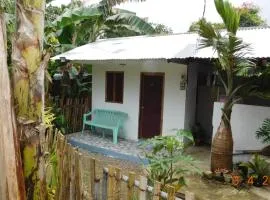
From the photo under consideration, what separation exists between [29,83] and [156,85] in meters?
7.94

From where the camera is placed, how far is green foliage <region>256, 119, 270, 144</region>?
23.2 ft

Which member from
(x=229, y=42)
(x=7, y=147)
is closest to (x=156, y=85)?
(x=229, y=42)

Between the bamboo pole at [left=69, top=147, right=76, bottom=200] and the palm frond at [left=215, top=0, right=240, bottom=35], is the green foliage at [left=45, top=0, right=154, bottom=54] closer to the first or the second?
the palm frond at [left=215, top=0, right=240, bottom=35]

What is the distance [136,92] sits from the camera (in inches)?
417

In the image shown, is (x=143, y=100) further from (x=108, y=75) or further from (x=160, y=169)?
(x=160, y=169)

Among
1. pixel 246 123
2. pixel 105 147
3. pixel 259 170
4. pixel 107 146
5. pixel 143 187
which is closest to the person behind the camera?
pixel 143 187

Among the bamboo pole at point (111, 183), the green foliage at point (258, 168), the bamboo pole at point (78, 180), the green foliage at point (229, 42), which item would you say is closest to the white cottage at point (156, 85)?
the green foliage at point (229, 42)

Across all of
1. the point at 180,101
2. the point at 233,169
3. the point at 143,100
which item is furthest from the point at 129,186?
the point at 143,100

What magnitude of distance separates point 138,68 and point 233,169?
484 centimetres

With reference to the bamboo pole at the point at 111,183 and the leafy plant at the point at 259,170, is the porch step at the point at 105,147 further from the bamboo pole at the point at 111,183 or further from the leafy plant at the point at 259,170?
the bamboo pole at the point at 111,183

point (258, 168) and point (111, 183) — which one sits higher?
point (111, 183)

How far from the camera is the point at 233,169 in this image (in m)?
7.11

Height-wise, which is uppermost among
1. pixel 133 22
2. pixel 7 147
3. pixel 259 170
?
pixel 133 22

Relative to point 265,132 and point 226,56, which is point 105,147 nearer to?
point 265,132
